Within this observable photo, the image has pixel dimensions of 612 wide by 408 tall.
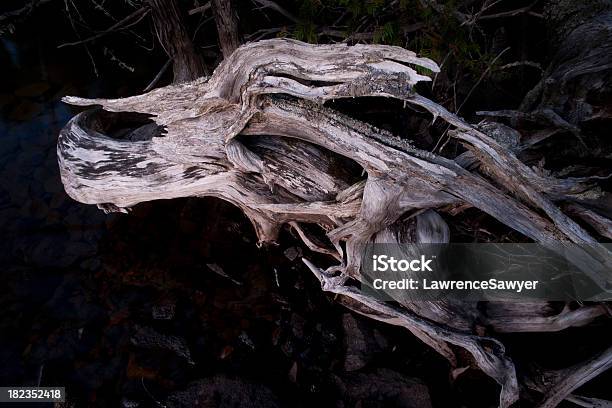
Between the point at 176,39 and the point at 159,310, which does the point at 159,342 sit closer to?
the point at 159,310

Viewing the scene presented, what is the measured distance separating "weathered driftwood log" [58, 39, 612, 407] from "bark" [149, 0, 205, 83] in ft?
2.20

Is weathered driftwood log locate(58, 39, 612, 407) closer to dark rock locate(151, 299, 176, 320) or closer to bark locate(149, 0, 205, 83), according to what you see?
bark locate(149, 0, 205, 83)

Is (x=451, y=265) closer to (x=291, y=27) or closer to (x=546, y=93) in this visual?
(x=546, y=93)

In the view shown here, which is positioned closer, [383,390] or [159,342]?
[383,390]

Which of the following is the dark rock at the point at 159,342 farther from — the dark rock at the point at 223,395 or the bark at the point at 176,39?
the bark at the point at 176,39

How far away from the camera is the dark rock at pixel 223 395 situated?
328cm

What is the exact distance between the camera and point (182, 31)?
12.5ft

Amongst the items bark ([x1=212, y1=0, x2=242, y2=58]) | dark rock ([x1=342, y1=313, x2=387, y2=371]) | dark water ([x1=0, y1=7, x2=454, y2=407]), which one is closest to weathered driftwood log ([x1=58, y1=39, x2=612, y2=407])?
dark rock ([x1=342, y1=313, x2=387, y2=371])

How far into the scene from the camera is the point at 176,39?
3863 millimetres

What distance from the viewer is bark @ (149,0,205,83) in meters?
3.59

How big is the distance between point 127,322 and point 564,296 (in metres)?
3.58

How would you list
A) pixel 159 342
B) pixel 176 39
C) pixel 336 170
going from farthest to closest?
1. pixel 176 39
2. pixel 159 342
3. pixel 336 170

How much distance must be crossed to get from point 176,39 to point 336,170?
6.45ft

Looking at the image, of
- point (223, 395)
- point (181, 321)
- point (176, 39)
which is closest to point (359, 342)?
point (223, 395)
